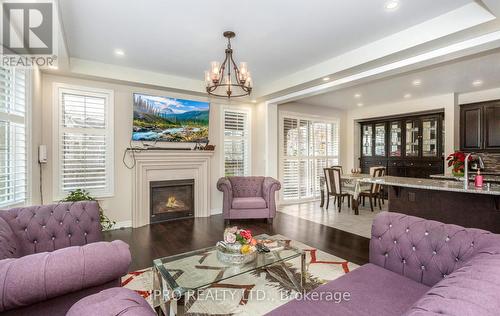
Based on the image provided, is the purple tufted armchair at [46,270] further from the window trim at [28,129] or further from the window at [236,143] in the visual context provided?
the window at [236,143]

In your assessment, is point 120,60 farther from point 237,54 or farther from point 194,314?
point 194,314

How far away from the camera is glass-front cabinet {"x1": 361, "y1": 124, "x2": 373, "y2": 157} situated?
7.74 meters

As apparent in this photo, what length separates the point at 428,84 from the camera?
5262 millimetres

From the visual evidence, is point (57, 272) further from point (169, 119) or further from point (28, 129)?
point (169, 119)

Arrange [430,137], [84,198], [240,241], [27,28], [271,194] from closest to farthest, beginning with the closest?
[240,241] → [27,28] → [84,198] → [271,194] → [430,137]

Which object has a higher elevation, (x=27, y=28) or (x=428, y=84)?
(x=428, y=84)

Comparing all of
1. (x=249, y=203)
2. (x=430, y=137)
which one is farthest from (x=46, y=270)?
(x=430, y=137)

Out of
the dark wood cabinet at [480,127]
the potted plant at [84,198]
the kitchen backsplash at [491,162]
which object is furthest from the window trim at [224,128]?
the kitchen backsplash at [491,162]

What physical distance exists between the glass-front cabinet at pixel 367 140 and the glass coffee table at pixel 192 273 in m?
6.17

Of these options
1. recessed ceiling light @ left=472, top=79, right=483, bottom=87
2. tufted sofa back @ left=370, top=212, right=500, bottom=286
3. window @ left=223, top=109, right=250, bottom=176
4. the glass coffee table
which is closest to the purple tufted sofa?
tufted sofa back @ left=370, top=212, right=500, bottom=286

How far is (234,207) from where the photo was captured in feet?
15.7

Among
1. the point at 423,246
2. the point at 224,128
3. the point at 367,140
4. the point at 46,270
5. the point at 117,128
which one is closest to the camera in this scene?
the point at 46,270

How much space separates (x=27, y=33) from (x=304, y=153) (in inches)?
233

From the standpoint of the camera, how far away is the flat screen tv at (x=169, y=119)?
4715mm
